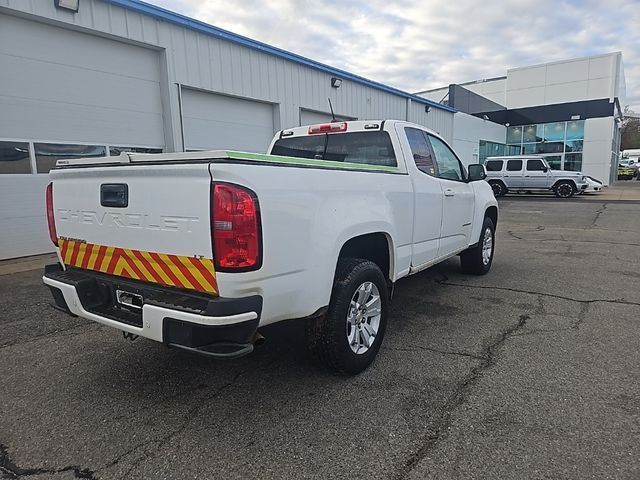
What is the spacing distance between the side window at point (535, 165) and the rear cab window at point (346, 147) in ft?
69.3

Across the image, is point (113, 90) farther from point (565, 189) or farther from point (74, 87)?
point (565, 189)

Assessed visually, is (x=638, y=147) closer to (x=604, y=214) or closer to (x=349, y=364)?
(x=604, y=214)

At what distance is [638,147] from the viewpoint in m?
62.5

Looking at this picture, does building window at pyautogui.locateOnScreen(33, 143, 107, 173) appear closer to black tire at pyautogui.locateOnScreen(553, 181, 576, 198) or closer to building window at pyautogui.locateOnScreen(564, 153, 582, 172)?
black tire at pyautogui.locateOnScreen(553, 181, 576, 198)

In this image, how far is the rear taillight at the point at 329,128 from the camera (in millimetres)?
4547

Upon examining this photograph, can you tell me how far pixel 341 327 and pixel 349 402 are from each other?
50 cm

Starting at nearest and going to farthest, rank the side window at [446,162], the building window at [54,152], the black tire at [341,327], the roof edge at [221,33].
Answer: the black tire at [341,327]
the side window at [446,162]
the building window at [54,152]
the roof edge at [221,33]

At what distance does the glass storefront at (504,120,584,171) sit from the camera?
3064 centimetres

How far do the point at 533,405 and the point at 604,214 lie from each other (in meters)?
14.5

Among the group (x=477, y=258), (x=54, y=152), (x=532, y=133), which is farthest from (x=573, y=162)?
(x=54, y=152)

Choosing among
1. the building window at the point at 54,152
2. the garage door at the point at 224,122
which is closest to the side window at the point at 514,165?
the garage door at the point at 224,122

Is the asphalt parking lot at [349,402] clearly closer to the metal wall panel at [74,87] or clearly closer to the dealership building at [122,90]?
the dealership building at [122,90]

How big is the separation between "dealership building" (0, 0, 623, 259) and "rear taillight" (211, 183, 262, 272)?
280 inches

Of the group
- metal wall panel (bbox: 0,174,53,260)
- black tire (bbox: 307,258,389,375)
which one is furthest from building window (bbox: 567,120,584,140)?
black tire (bbox: 307,258,389,375)
